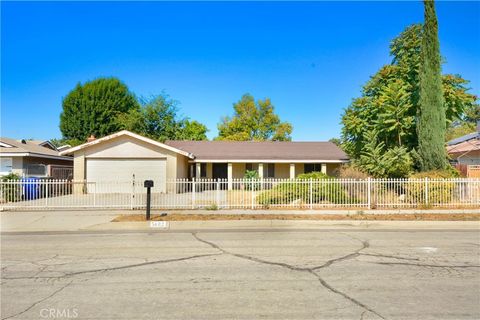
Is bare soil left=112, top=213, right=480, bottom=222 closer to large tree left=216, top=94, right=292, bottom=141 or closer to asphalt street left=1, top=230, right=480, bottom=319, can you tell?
asphalt street left=1, top=230, right=480, bottom=319

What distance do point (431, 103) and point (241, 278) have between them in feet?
58.7

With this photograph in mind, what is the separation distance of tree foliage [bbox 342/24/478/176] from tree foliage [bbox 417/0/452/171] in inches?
40.5

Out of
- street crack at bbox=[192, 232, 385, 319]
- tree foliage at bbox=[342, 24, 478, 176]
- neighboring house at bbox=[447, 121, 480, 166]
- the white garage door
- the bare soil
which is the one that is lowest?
street crack at bbox=[192, 232, 385, 319]

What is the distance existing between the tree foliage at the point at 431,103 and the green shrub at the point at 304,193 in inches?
252

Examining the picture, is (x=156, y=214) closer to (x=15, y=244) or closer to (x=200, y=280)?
(x=15, y=244)

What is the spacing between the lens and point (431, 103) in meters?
20.0

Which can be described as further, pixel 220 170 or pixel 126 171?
pixel 220 170

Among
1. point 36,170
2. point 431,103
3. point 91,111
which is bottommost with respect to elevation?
point 36,170

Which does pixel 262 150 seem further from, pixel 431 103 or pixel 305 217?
pixel 305 217

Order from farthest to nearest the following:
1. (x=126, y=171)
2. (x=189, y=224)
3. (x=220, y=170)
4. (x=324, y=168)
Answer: (x=220, y=170)
(x=324, y=168)
(x=126, y=171)
(x=189, y=224)

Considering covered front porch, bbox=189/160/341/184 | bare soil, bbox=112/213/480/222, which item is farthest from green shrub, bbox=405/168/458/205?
covered front porch, bbox=189/160/341/184

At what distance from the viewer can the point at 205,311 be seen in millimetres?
4621

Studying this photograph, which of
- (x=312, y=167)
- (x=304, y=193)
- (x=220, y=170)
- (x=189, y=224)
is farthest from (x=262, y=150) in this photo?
(x=189, y=224)

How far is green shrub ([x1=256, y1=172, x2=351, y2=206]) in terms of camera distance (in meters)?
16.8
